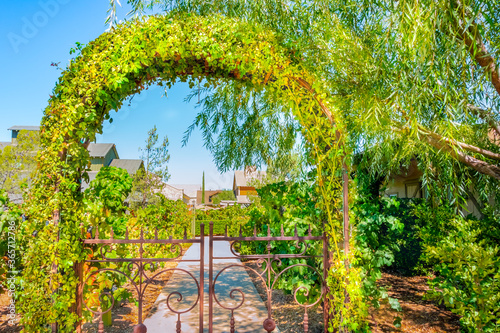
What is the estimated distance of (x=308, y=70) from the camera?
11.1ft

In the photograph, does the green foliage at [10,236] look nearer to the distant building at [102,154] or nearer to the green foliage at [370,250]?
the green foliage at [370,250]

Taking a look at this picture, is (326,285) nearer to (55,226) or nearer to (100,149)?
(55,226)

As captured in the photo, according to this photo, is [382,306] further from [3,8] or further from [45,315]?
[3,8]

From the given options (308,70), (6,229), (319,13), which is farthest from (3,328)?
(319,13)

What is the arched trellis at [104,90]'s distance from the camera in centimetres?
302

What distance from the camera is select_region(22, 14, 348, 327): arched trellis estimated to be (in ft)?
9.90

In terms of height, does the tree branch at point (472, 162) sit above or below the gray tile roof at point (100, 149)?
below

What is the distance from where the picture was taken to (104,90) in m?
3.19

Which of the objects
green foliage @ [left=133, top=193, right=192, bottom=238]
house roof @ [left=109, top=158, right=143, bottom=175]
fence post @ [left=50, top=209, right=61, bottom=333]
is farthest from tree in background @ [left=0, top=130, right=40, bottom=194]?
house roof @ [left=109, top=158, right=143, bottom=175]

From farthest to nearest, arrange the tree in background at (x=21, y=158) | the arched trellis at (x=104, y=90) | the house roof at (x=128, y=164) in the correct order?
the house roof at (x=128, y=164), the tree in background at (x=21, y=158), the arched trellis at (x=104, y=90)

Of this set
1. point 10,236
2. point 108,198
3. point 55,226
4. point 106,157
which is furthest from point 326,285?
point 106,157

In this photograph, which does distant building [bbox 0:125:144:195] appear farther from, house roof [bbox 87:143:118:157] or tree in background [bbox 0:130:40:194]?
tree in background [bbox 0:130:40:194]

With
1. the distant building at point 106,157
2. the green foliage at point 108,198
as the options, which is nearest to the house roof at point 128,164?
the distant building at point 106,157

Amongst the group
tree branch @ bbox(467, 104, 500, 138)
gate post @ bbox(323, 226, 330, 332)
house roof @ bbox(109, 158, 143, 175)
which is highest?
house roof @ bbox(109, 158, 143, 175)
